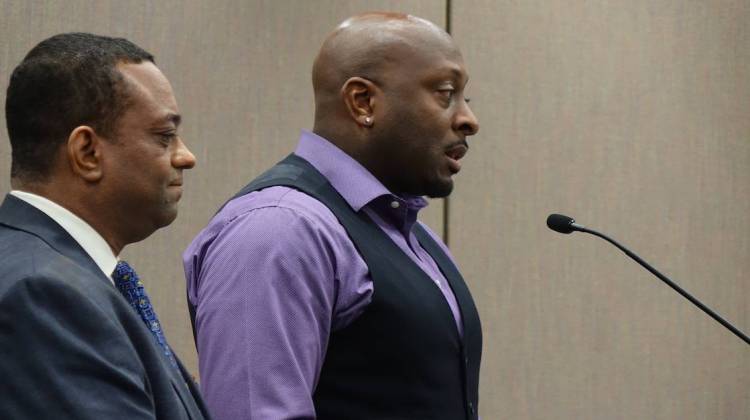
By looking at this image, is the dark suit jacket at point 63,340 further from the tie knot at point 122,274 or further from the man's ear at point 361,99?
the man's ear at point 361,99

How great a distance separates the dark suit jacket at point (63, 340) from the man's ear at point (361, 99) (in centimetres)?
64

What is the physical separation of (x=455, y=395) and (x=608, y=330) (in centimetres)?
141

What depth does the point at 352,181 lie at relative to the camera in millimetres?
1542

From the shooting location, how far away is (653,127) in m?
2.85

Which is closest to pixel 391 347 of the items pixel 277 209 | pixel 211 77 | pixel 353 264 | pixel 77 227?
pixel 353 264

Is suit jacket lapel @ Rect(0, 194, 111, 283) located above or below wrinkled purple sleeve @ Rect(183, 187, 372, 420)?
above

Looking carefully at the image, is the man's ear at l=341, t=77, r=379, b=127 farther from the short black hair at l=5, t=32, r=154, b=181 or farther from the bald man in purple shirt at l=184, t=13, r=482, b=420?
the short black hair at l=5, t=32, r=154, b=181

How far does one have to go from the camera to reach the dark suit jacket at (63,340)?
918 millimetres

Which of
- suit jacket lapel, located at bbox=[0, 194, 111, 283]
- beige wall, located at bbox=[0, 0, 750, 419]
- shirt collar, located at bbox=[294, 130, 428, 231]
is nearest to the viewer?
suit jacket lapel, located at bbox=[0, 194, 111, 283]

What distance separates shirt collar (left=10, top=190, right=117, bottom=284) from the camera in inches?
41.4

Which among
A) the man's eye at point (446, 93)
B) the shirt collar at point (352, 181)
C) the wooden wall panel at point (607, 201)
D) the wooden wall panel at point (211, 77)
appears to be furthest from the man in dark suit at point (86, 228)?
the wooden wall panel at point (607, 201)

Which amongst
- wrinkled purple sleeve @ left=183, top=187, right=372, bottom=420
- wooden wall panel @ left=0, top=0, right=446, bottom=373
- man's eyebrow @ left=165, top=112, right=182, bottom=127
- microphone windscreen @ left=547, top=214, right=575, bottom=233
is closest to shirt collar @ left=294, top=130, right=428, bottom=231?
wrinkled purple sleeve @ left=183, top=187, right=372, bottom=420

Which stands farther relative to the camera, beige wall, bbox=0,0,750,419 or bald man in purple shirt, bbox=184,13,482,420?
beige wall, bbox=0,0,750,419

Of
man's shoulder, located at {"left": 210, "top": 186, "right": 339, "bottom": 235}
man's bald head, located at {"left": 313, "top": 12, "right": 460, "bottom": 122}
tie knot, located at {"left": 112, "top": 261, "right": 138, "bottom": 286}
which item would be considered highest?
man's bald head, located at {"left": 313, "top": 12, "right": 460, "bottom": 122}
